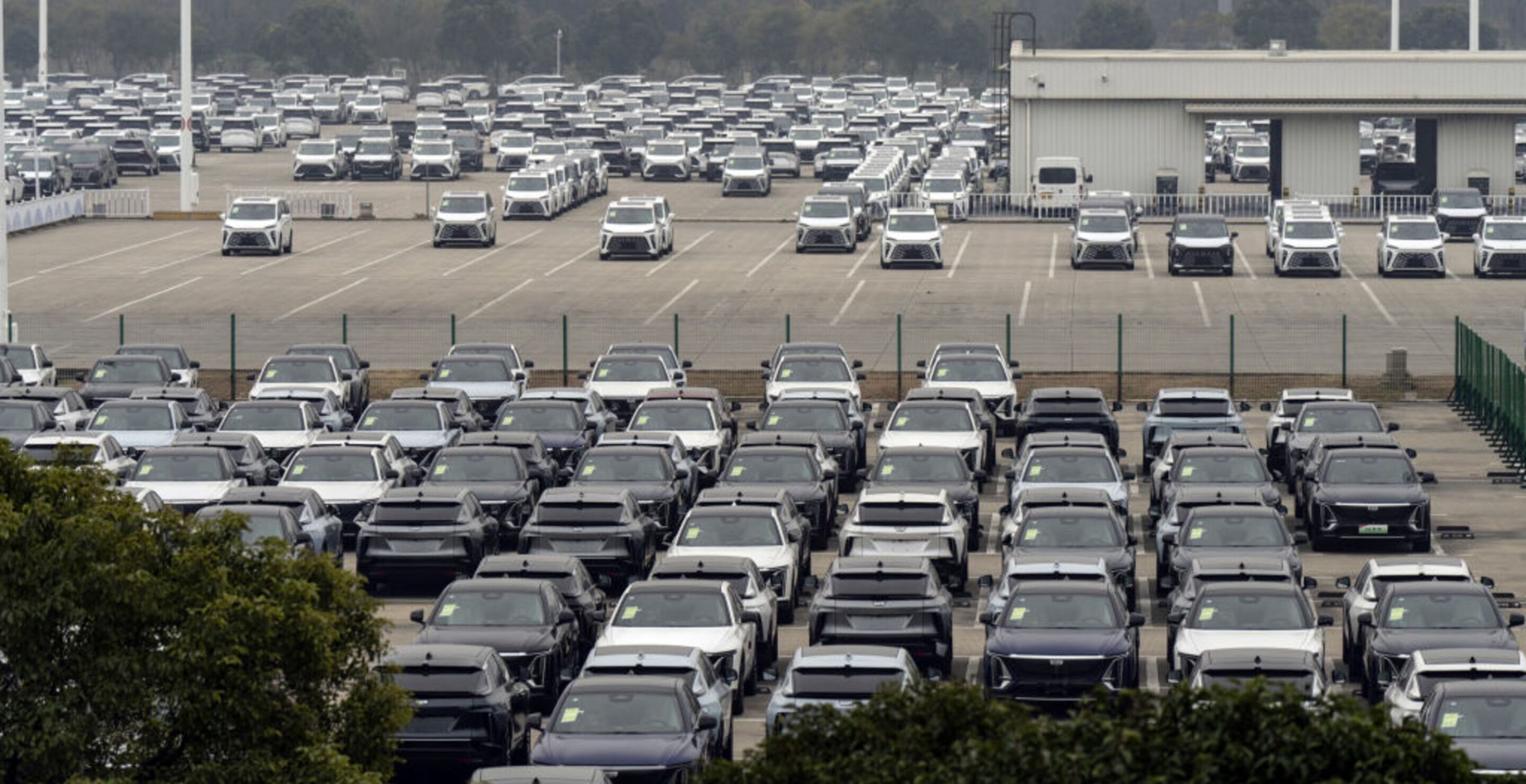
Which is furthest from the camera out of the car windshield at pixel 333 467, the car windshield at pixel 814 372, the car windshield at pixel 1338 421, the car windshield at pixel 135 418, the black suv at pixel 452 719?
the car windshield at pixel 814 372

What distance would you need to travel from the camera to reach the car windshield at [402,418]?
3769 cm

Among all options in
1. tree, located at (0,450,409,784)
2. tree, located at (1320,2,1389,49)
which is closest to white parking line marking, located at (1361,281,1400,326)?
tree, located at (0,450,409,784)

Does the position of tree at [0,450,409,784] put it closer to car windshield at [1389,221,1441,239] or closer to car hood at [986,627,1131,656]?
car hood at [986,627,1131,656]

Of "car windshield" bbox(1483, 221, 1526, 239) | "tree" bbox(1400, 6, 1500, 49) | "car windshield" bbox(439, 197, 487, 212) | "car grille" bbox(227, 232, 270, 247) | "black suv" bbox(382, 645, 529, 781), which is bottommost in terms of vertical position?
"black suv" bbox(382, 645, 529, 781)

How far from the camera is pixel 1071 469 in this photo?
1337 inches

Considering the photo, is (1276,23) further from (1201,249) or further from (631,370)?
(631,370)

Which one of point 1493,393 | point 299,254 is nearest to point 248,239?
point 299,254

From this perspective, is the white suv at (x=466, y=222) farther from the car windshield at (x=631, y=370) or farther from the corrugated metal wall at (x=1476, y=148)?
the car windshield at (x=631, y=370)

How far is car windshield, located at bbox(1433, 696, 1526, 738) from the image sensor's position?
21.3 metres

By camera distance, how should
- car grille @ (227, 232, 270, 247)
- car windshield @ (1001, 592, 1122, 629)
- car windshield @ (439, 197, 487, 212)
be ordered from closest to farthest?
car windshield @ (1001, 592, 1122, 629), car grille @ (227, 232, 270, 247), car windshield @ (439, 197, 487, 212)

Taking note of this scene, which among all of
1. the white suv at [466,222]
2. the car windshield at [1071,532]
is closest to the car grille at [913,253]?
the white suv at [466,222]

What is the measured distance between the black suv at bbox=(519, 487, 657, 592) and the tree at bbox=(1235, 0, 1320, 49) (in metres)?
162

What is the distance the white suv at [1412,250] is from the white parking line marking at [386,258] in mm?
22155

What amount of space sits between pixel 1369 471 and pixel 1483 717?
40.6 feet
